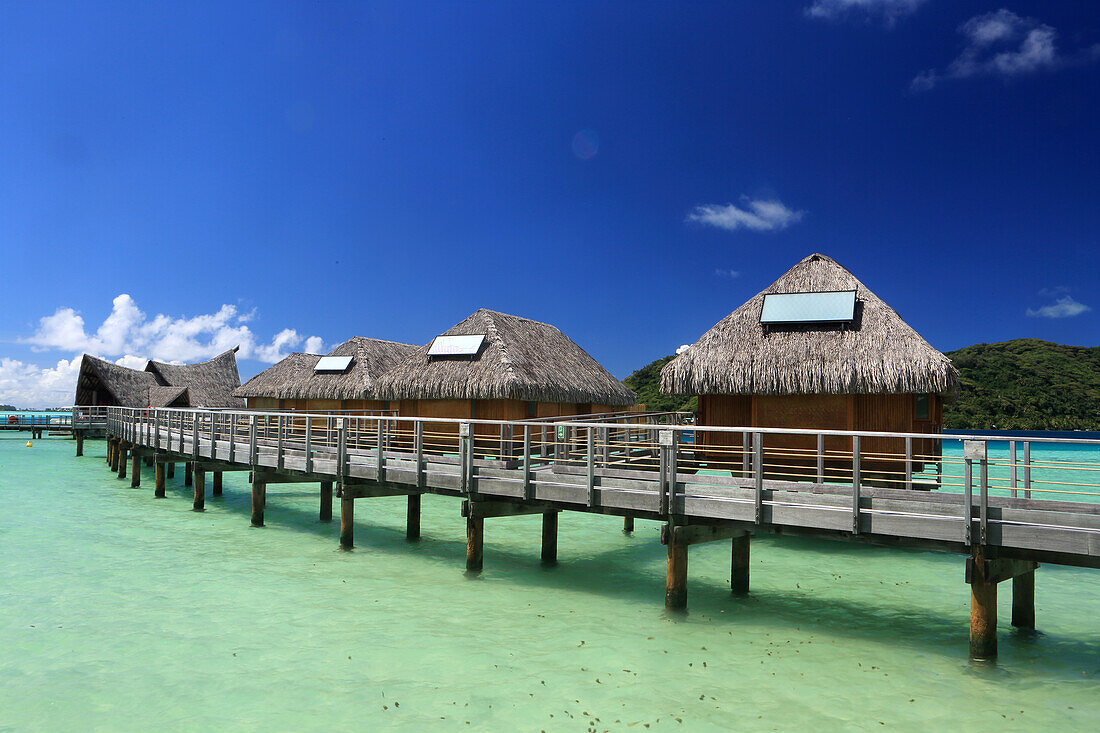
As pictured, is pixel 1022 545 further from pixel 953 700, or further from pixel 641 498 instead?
pixel 641 498

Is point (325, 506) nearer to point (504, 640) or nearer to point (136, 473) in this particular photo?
point (504, 640)

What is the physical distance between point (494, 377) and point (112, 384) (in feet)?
109

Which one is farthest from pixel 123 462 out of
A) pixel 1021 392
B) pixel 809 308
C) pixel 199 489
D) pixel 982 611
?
pixel 1021 392

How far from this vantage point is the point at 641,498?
10.0 metres

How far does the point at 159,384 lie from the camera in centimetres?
4975

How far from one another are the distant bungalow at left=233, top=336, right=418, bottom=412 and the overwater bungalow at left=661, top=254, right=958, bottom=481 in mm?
15279

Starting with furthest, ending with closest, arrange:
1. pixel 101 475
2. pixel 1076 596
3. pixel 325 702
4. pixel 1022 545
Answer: pixel 101 475, pixel 1076 596, pixel 1022 545, pixel 325 702

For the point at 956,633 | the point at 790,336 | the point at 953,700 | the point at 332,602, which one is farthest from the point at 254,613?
the point at 790,336

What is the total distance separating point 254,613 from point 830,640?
7.34m

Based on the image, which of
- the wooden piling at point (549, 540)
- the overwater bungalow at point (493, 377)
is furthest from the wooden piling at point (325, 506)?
the wooden piling at point (549, 540)

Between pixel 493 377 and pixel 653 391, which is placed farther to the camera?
pixel 653 391

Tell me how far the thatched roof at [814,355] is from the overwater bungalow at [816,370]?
21 millimetres

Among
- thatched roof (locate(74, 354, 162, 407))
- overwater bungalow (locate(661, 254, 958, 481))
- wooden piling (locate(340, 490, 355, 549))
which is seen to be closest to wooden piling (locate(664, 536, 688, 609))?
overwater bungalow (locate(661, 254, 958, 481))

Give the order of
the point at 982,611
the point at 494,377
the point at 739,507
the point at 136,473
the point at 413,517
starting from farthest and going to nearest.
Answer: the point at 136,473 → the point at 494,377 → the point at 413,517 → the point at 739,507 → the point at 982,611
